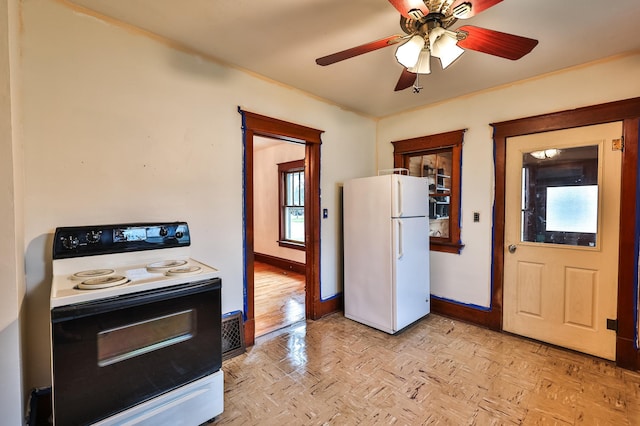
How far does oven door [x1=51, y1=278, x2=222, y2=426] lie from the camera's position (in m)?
1.24

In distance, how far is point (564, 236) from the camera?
2570mm

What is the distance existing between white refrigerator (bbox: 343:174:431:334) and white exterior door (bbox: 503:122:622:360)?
84cm

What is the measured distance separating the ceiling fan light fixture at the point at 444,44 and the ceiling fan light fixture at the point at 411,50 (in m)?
0.06

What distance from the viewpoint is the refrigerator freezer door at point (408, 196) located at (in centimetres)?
279

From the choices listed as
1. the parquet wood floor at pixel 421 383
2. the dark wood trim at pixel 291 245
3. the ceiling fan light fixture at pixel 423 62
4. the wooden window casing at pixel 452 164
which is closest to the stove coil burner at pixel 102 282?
the parquet wood floor at pixel 421 383

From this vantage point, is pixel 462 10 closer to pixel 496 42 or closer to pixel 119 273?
pixel 496 42

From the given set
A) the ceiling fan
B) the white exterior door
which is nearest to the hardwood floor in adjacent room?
the white exterior door

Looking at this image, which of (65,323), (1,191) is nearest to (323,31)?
(1,191)

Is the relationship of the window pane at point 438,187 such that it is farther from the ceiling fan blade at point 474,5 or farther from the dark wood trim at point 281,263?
the dark wood trim at point 281,263

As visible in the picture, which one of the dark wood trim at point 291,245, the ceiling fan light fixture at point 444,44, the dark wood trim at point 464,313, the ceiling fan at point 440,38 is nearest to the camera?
the ceiling fan at point 440,38

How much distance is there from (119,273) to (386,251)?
7.20 ft

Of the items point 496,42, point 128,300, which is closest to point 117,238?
point 128,300

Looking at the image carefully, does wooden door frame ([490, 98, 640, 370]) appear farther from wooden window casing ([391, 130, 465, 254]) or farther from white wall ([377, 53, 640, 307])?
wooden window casing ([391, 130, 465, 254])

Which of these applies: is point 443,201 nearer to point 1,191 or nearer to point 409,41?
point 409,41
